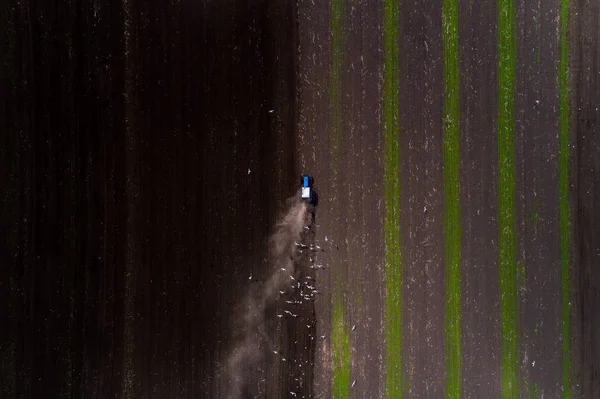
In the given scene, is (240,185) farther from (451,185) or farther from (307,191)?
(451,185)

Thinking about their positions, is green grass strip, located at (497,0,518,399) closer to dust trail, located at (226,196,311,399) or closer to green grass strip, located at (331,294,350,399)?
green grass strip, located at (331,294,350,399)

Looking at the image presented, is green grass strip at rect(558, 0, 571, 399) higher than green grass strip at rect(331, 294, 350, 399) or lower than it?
higher

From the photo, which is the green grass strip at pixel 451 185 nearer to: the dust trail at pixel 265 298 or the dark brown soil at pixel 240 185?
the dark brown soil at pixel 240 185

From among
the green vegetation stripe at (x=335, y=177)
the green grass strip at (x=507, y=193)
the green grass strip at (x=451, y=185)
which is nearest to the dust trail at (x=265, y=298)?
the green vegetation stripe at (x=335, y=177)

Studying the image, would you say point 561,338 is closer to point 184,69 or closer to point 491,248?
point 491,248

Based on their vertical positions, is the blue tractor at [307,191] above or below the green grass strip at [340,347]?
above

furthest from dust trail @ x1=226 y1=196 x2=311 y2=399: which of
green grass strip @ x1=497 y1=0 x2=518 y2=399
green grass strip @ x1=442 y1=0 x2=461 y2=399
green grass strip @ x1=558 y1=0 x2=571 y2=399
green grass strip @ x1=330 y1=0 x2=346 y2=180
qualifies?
green grass strip @ x1=558 y1=0 x2=571 y2=399
